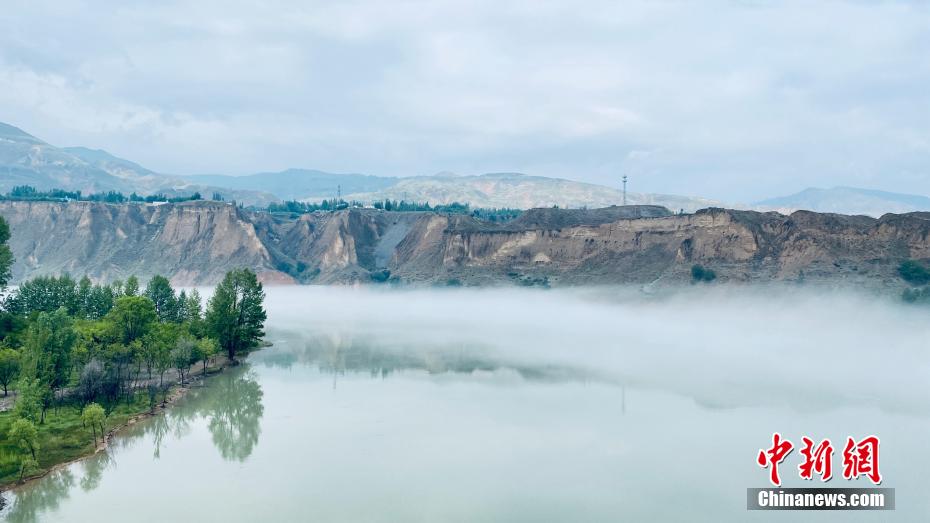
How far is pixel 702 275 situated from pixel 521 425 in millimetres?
47061

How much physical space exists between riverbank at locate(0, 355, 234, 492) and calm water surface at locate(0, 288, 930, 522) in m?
0.75

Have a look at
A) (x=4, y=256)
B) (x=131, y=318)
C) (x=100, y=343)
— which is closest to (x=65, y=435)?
(x=100, y=343)

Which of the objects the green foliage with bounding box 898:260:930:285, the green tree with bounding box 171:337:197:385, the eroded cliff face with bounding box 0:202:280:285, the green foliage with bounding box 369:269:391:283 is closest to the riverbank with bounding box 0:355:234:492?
the green tree with bounding box 171:337:197:385

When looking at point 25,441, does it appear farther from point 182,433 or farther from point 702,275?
point 702,275

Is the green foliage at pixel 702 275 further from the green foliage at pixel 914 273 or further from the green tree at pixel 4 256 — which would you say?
the green tree at pixel 4 256

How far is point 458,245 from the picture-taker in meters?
101

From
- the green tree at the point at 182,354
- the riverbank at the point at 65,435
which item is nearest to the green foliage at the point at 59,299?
the green tree at the point at 182,354

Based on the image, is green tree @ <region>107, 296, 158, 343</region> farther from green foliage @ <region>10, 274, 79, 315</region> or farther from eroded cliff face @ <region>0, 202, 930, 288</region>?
eroded cliff face @ <region>0, 202, 930, 288</region>

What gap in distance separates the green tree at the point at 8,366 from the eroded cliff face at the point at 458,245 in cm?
5864

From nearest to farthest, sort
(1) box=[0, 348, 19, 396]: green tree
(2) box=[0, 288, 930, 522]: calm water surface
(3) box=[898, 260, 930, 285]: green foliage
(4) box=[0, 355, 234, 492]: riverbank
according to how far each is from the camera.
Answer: (2) box=[0, 288, 930, 522]: calm water surface
(4) box=[0, 355, 234, 492]: riverbank
(1) box=[0, 348, 19, 396]: green tree
(3) box=[898, 260, 930, 285]: green foliage

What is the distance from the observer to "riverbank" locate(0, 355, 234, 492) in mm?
26797

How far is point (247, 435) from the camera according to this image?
110ft

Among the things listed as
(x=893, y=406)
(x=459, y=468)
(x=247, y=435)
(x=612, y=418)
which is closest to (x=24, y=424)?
(x=247, y=435)

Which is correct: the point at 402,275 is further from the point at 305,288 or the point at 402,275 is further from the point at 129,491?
the point at 129,491
